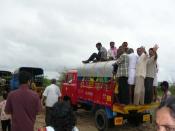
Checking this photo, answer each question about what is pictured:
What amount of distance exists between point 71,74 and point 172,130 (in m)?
14.3

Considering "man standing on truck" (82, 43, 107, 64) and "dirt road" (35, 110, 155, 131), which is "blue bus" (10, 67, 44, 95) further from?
"man standing on truck" (82, 43, 107, 64)

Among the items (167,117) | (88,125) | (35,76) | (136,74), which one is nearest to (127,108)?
(136,74)

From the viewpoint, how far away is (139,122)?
45.8 ft

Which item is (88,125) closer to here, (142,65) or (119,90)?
(119,90)

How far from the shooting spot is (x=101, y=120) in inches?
525

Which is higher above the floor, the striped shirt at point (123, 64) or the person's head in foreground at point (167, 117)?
the striped shirt at point (123, 64)

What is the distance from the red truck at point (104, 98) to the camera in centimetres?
1264

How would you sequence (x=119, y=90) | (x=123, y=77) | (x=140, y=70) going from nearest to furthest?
(x=140, y=70), (x=123, y=77), (x=119, y=90)

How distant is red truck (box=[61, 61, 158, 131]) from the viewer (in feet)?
41.5

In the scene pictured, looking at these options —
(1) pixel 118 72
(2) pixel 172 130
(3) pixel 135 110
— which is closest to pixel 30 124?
(2) pixel 172 130

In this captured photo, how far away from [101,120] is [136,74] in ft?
7.40

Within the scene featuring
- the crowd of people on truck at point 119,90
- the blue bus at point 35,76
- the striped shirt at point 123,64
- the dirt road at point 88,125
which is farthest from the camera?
the blue bus at point 35,76

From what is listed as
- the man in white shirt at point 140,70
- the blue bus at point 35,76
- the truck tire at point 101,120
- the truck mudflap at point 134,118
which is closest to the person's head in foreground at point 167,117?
the man in white shirt at point 140,70

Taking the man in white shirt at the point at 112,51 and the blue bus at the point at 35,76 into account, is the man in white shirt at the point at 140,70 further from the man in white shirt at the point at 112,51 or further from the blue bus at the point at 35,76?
the blue bus at the point at 35,76
